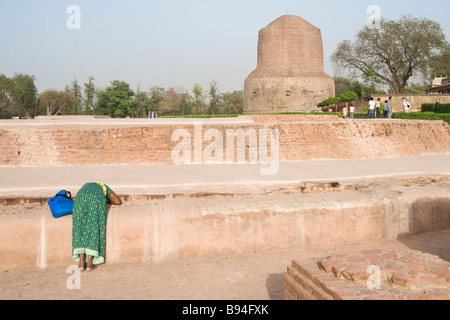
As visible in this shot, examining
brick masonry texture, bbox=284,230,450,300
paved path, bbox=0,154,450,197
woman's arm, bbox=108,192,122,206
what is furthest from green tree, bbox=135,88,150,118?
brick masonry texture, bbox=284,230,450,300

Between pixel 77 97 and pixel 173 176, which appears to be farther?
pixel 77 97

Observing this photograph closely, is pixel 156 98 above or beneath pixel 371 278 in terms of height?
above

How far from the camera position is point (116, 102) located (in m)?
41.0

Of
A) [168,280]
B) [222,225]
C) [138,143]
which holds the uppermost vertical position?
[138,143]

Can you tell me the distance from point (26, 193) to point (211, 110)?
31.3 meters

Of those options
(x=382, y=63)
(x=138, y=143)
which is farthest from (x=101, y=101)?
(x=138, y=143)

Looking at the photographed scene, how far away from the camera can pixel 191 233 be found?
357cm

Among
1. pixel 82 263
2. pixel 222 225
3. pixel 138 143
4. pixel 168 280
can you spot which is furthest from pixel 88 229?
pixel 138 143

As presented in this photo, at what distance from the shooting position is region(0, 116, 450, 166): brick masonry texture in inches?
265

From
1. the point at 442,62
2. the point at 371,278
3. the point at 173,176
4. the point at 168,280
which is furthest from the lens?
the point at 442,62

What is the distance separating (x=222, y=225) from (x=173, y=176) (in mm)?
1888

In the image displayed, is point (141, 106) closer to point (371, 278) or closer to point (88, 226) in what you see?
point (88, 226)

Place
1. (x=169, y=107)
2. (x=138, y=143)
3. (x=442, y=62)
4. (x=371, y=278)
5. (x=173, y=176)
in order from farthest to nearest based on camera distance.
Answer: (x=169, y=107)
(x=442, y=62)
(x=138, y=143)
(x=173, y=176)
(x=371, y=278)

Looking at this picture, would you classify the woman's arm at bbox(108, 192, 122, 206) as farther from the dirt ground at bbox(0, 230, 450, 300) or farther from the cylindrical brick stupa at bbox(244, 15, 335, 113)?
the cylindrical brick stupa at bbox(244, 15, 335, 113)
